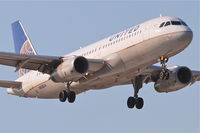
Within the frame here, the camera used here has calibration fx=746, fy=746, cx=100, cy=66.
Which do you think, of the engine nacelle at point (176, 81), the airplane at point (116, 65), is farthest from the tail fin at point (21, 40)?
the engine nacelle at point (176, 81)

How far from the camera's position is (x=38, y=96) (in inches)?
2382

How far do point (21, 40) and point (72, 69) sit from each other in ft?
56.6

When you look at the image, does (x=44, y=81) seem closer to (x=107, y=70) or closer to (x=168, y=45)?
(x=107, y=70)

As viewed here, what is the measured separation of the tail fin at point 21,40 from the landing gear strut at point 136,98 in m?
11.5

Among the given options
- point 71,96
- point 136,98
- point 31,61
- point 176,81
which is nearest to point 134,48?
point 71,96

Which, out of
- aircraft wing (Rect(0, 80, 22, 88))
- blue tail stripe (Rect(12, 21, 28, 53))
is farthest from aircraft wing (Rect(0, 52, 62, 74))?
blue tail stripe (Rect(12, 21, 28, 53))

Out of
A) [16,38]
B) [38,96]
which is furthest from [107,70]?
[16,38]

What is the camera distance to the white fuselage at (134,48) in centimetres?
5109

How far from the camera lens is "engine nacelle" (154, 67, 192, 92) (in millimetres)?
59125

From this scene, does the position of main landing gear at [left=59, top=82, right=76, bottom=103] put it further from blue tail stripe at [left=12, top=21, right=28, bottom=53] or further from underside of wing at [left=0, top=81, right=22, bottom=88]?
blue tail stripe at [left=12, top=21, right=28, bottom=53]

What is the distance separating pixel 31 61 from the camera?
56.0 m

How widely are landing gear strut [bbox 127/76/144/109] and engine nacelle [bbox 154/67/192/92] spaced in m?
1.71

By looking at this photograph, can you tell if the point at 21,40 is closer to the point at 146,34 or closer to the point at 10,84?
the point at 10,84

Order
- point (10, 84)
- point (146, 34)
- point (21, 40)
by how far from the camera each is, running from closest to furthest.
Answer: point (146, 34), point (10, 84), point (21, 40)
